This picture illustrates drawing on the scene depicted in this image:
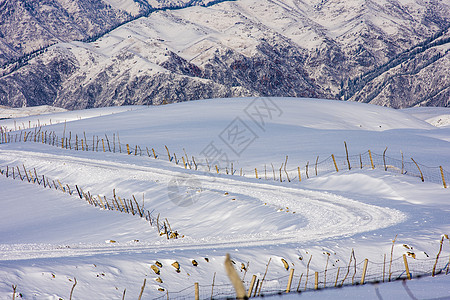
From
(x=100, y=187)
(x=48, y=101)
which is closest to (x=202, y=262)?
(x=100, y=187)

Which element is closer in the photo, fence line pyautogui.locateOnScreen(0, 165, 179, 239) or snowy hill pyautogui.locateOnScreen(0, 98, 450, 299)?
snowy hill pyautogui.locateOnScreen(0, 98, 450, 299)

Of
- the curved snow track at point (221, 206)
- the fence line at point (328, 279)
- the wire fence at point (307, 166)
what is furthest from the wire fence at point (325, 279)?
the wire fence at point (307, 166)

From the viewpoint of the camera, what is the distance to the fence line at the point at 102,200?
19734 millimetres

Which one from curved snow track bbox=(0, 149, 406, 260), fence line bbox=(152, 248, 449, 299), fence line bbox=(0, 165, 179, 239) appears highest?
fence line bbox=(152, 248, 449, 299)

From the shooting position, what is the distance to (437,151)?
35094 mm

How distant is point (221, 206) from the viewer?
2080cm

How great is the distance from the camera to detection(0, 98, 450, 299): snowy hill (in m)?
10.6

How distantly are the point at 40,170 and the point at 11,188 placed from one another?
3.68m

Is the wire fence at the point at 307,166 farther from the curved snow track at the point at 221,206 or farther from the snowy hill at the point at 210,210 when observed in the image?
the curved snow track at the point at 221,206

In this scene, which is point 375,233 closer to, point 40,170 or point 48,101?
point 40,170

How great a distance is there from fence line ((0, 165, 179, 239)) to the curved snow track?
61 centimetres

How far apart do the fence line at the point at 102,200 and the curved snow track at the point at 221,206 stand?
610 millimetres

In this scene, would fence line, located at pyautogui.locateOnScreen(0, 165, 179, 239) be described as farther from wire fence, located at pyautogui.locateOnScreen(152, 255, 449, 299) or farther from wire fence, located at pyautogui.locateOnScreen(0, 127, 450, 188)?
wire fence, located at pyautogui.locateOnScreen(0, 127, 450, 188)

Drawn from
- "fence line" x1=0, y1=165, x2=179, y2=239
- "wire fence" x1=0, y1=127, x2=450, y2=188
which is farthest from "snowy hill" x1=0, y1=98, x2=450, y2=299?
"fence line" x1=0, y1=165, x2=179, y2=239
